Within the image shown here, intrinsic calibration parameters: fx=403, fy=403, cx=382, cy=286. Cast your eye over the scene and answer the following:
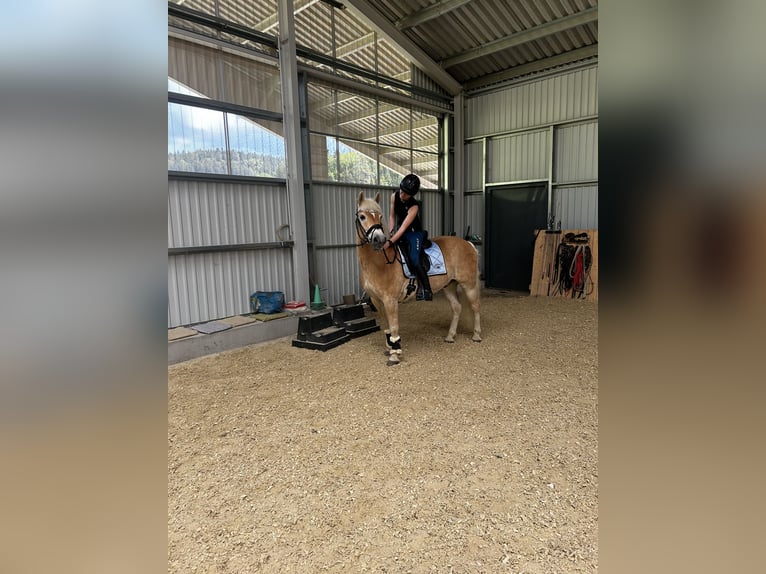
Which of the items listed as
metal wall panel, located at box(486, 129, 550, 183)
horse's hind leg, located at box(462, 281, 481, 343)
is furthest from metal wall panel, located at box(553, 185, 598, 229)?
horse's hind leg, located at box(462, 281, 481, 343)

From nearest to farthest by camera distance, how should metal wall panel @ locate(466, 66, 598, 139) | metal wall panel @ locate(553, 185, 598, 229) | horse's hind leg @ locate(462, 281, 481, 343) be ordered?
horse's hind leg @ locate(462, 281, 481, 343), metal wall panel @ locate(466, 66, 598, 139), metal wall panel @ locate(553, 185, 598, 229)

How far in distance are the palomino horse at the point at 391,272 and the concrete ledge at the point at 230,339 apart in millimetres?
1651

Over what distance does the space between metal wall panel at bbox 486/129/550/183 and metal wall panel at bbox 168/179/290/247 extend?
17.4ft

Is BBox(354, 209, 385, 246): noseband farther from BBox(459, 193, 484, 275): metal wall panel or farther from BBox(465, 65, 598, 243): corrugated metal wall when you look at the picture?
BBox(459, 193, 484, 275): metal wall panel

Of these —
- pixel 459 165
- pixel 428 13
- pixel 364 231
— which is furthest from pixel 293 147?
pixel 459 165

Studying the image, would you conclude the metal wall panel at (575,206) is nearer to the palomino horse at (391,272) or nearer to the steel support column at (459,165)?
the steel support column at (459,165)

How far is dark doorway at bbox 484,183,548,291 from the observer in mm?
8845

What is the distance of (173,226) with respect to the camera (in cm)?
526

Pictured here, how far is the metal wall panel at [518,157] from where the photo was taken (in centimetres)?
863

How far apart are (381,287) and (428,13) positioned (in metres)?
5.88
